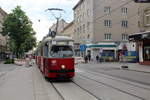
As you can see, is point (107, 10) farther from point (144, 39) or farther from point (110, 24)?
point (144, 39)

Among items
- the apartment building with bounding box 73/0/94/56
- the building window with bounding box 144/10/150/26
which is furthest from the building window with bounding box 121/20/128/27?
the building window with bounding box 144/10/150/26

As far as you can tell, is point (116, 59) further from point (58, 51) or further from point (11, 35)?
point (58, 51)

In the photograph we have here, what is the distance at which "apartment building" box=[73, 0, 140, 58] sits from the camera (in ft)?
212

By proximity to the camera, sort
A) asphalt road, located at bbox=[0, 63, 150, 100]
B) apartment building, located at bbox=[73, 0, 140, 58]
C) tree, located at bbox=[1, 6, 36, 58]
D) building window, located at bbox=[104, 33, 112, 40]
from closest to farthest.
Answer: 1. asphalt road, located at bbox=[0, 63, 150, 100]
2. tree, located at bbox=[1, 6, 36, 58]
3. apartment building, located at bbox=[73, 0, 140, 58]
4. building window, located at bbox=[104, 33, 112, 40]

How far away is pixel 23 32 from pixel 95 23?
17001 mm

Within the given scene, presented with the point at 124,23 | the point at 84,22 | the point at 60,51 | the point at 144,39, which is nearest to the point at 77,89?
the point at 60,51

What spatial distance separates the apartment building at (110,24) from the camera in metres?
64.6

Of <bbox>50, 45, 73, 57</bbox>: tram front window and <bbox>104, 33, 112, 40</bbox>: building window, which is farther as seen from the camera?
<bbox>104, 33, 112, 40</bbox>: building window

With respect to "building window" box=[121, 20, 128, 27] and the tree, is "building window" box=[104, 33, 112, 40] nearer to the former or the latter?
"building window" box=[121, 20, 128, 27]

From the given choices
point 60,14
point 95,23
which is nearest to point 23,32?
point 95,23

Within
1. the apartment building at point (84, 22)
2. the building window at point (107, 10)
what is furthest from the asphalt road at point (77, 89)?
the building window at point (107, 10)

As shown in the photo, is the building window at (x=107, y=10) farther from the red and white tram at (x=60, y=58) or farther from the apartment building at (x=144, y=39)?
the red and white tram at (x=60, y=58)

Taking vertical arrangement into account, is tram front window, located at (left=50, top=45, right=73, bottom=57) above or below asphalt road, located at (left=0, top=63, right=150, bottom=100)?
above

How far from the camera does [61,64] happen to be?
56.0ft
